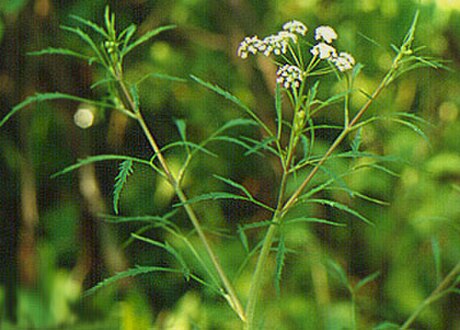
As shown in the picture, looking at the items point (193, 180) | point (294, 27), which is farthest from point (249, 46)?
point (193, 180)

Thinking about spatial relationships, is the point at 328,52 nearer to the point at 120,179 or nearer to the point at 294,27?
the point at 294,27

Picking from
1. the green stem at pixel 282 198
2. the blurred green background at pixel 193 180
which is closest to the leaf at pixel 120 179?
the green stem at pixel 282 198

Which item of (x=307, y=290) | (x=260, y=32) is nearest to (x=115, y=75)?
(x=260, y=32)

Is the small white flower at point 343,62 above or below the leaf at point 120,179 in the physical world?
above

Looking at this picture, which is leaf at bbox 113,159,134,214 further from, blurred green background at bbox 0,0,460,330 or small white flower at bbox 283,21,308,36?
blurred green background at bbox 0,0,460,330

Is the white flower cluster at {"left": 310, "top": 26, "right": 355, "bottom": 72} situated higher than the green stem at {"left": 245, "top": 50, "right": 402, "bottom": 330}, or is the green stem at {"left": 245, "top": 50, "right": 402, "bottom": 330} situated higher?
the white flower cluster at {"left": 310, "top": 26, "right": 355, "bottom": 72}

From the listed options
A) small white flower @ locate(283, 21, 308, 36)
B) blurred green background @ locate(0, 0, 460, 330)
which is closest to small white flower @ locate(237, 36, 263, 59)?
small white flower @ locate(283, 21, 308, 36)

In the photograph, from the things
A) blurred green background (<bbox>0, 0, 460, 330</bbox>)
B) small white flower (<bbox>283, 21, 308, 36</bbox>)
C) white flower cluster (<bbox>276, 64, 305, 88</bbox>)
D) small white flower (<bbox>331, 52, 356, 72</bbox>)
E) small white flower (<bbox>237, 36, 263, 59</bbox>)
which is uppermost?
small white flower (<bbox>283, 21, 308, 36</bbox>)

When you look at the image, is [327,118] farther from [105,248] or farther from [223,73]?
[105,248]

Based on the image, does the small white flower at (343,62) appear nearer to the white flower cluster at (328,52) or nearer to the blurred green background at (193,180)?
the white flower cluster at (328,52)
